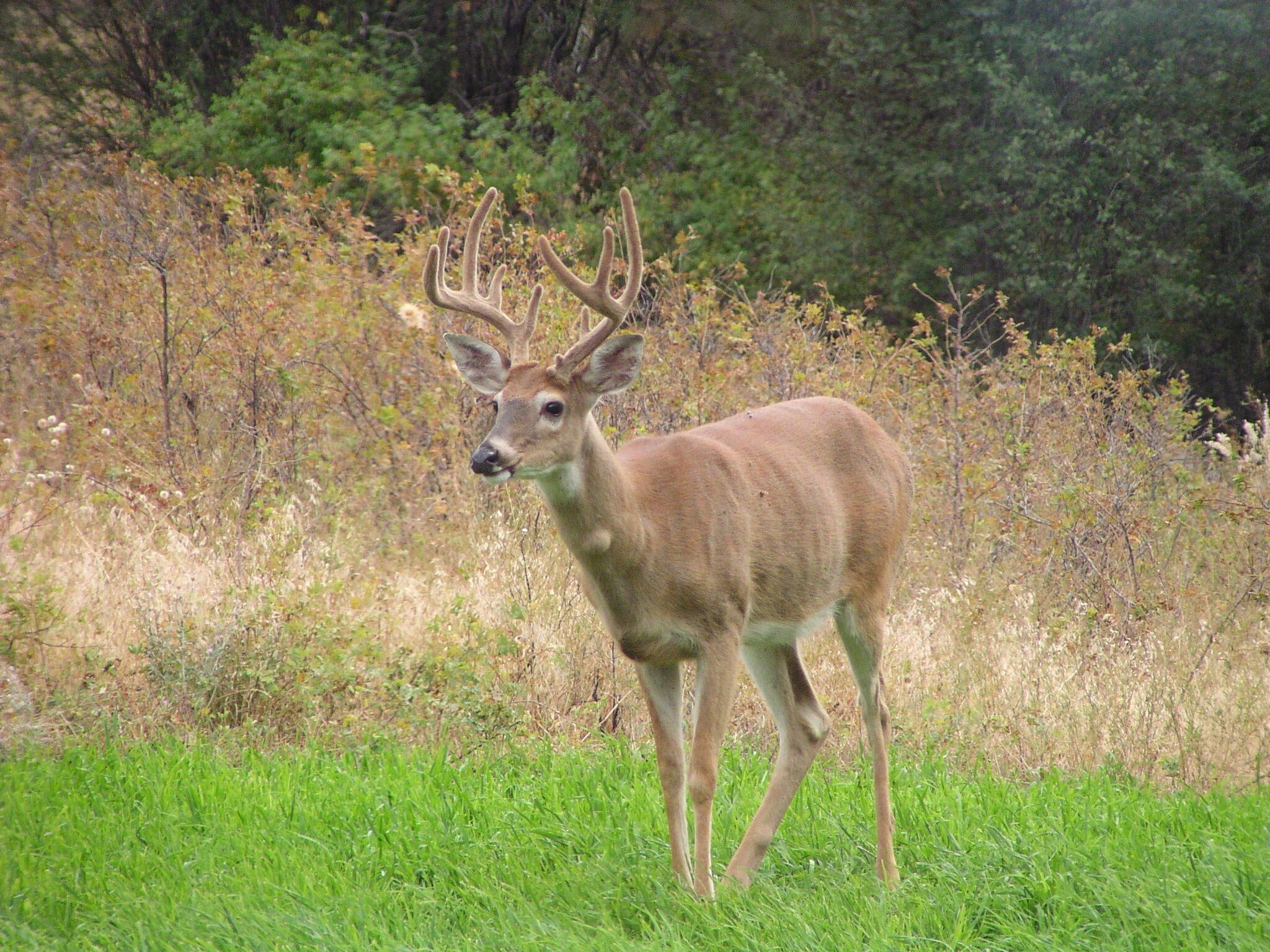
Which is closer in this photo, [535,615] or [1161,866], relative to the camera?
[1161,866]

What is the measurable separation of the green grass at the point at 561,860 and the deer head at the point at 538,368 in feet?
4.30

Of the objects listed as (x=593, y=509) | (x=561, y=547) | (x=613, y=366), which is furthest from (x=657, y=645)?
(x=561, y=547)

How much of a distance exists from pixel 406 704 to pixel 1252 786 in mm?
3410

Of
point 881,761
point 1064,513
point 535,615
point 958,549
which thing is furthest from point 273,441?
point 881,761

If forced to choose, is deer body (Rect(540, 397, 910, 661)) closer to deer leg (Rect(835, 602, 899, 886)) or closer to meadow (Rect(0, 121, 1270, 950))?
deer leg (Rect(835, 602, 899, 886))

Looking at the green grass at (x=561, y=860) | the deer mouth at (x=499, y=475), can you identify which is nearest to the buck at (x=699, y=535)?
the deer mouth at (x=499, y=475)

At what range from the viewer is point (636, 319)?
36.8ft

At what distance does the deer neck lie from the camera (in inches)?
171

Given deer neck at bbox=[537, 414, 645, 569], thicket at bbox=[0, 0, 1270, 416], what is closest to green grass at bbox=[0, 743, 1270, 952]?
deer neck at bbox=[537, 414, 645, 569]

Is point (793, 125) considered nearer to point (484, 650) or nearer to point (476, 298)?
point (484, 650)

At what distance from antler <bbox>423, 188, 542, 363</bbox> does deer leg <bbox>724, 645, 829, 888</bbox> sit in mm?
1355

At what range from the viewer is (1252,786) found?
509 cm

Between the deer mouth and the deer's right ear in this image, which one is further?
the deer's right ear

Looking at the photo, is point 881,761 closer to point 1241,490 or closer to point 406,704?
point 406,704
